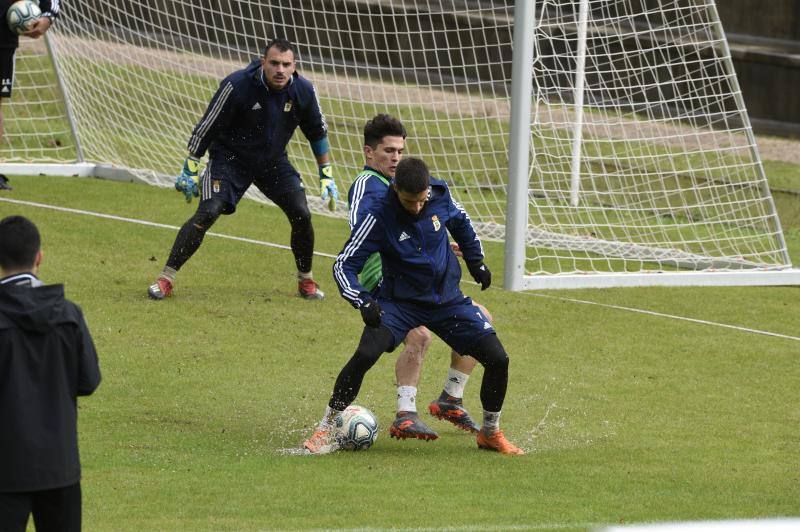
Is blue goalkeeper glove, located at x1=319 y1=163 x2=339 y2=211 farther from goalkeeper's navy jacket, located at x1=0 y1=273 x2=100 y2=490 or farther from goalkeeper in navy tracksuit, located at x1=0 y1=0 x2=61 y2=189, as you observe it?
goalkeeper's navy jacket, located at x1=0 y1=273 x2=100 y2=490

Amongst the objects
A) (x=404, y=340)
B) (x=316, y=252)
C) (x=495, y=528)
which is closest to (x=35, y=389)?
(x=495, y=528)

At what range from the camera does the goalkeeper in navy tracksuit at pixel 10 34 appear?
1187 centimetres

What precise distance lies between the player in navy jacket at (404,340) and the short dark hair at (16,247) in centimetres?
269

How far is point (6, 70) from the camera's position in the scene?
41.1 ft

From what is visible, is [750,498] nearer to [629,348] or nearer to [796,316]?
[629,348]

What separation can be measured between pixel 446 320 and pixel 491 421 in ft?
1.87

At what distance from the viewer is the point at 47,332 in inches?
182

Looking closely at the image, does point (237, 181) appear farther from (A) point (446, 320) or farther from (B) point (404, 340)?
(A) point (446, 320)

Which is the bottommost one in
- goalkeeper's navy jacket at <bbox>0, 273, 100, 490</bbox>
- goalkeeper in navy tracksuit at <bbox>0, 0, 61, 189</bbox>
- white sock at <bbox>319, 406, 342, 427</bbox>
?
white sock at <bbox>319, 406, 342, 427</bbox>

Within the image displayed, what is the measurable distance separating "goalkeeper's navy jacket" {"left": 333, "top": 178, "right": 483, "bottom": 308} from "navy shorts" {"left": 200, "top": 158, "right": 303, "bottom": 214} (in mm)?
3410

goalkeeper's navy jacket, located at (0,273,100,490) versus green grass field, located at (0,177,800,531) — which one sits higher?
goalkeeper's navy jacket, located at (0,273,100,490)

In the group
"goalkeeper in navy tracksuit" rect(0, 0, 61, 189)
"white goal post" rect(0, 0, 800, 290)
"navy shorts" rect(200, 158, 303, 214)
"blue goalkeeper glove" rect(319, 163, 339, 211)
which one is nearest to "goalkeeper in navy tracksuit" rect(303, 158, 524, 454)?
"blue goalkeeper glove" rect(319, 163, 339, 211)

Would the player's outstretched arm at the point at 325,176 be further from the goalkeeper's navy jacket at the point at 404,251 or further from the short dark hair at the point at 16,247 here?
the short dark hair at the point at 16,247

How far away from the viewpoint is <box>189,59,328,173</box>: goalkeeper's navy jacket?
10.2m
